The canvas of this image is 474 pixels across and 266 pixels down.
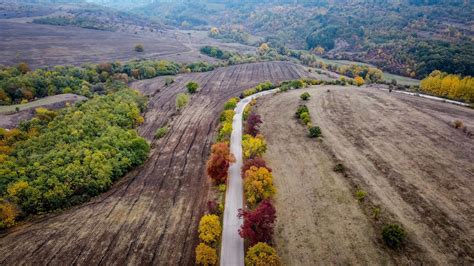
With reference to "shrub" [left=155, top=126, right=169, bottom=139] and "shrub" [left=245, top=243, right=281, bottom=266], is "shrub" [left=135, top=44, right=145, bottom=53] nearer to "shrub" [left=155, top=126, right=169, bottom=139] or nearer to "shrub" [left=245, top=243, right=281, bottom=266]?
"shrub" [left=155, top=126, right=169, bottom=139]

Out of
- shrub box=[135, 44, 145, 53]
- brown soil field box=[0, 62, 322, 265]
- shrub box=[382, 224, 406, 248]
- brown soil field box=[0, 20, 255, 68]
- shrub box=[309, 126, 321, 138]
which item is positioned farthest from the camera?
shrub box=[135, 44, 145, 53]

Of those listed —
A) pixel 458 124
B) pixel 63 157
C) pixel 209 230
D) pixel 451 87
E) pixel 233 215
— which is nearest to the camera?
pixel 209 230

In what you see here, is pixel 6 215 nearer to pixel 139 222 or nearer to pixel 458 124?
pixel 139 222

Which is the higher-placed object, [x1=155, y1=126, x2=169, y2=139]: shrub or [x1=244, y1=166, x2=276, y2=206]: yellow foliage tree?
[x1=244, y1=166, x2=276, y2=206]: yellow foliage tree

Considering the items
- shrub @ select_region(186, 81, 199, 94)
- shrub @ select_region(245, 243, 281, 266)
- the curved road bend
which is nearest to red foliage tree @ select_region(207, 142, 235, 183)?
the curved road bend

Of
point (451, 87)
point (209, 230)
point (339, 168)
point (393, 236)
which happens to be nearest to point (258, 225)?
point (209, 230)

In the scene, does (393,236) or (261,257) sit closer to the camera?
(261,257)

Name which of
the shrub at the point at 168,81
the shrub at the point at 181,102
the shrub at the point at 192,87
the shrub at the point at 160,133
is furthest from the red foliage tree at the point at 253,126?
the shrub at the point at 168,81

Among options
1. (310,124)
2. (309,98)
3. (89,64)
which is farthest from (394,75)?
(89,64)
